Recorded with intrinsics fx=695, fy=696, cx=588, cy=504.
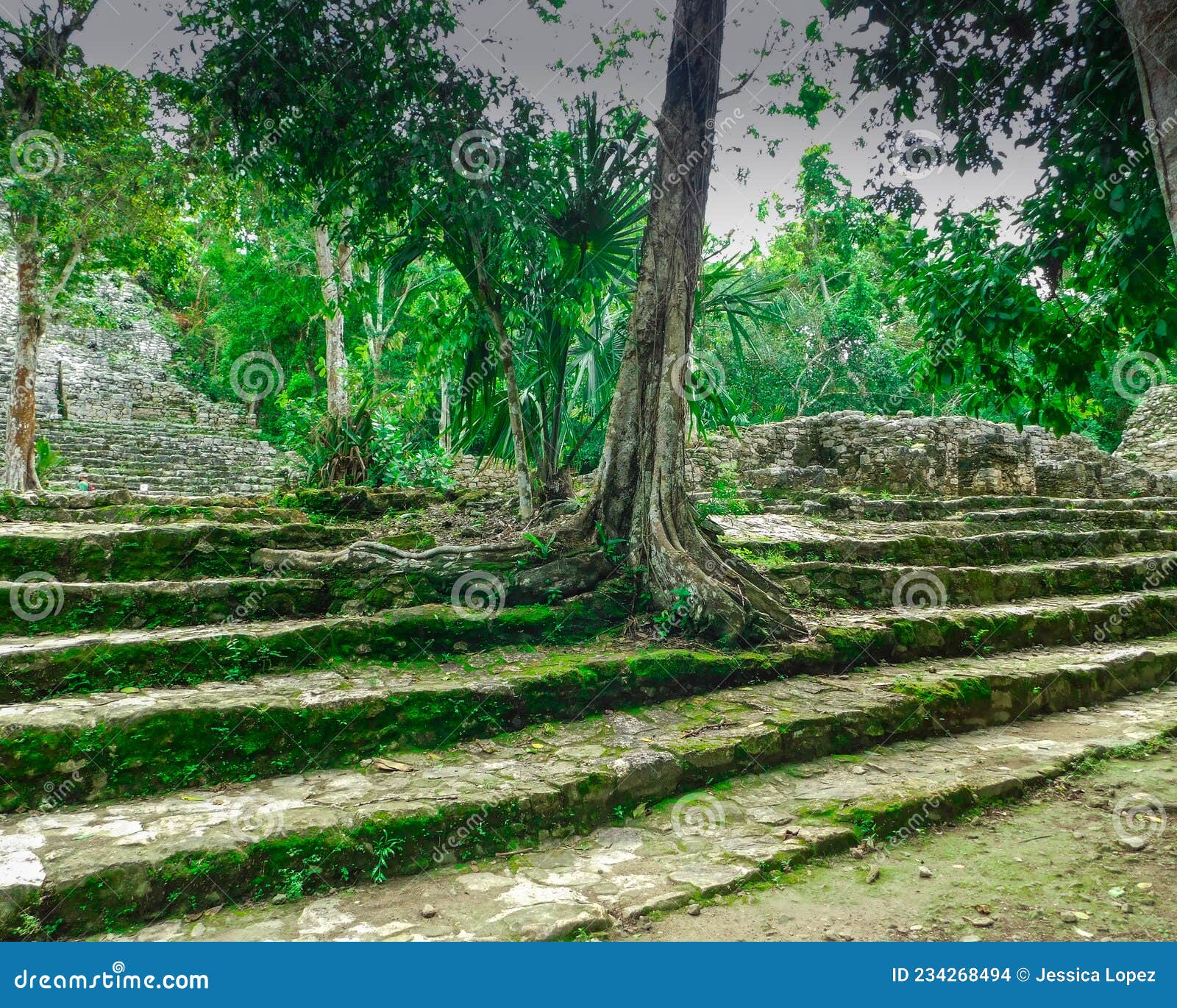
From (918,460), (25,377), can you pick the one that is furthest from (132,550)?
(918,460)

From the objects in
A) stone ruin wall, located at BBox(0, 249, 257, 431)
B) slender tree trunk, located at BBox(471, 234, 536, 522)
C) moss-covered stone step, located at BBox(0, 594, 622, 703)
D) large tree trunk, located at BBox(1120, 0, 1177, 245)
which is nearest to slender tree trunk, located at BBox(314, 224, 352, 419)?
stone ruin wall, located at BBox(0, 249, 257, 431)

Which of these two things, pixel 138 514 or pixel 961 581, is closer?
pixel 138 514

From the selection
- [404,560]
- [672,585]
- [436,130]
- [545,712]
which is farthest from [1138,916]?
[436,130]

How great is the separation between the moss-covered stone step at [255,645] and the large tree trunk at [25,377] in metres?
6.75

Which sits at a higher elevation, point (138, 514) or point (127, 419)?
point (127, 419)

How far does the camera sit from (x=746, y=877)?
2.26 m

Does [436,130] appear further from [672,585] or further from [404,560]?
[672,585]

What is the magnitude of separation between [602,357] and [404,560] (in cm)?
274

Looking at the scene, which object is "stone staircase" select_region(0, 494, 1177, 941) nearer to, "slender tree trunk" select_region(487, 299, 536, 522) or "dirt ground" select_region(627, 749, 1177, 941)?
"dirt ground" select_region(627, 749, 1177, 941)

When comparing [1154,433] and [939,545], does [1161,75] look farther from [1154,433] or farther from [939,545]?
[1154,433]

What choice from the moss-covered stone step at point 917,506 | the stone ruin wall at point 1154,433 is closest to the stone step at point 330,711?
the moss-covered stone step at point 917,506

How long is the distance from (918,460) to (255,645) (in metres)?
10.1

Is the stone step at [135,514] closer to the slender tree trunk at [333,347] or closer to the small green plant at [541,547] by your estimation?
the small green plant at [541,547]

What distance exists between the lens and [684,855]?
2.43 meters
